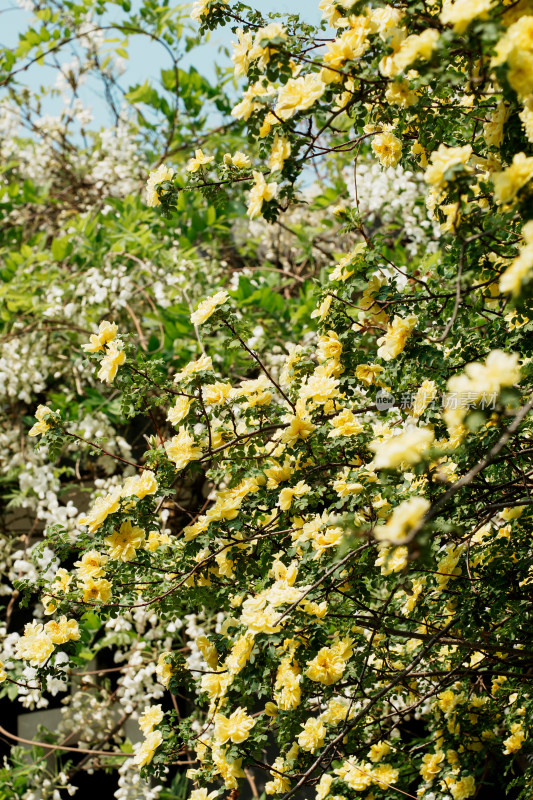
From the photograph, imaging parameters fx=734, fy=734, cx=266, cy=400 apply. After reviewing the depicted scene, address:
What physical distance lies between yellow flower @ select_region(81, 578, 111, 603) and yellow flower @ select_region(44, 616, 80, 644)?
0.20 ft

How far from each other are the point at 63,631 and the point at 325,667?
22.7 inches

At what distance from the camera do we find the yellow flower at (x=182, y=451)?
159cm

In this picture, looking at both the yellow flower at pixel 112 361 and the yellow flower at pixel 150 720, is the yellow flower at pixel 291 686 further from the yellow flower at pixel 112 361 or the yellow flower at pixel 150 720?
the yellow flower at pixel 112 361

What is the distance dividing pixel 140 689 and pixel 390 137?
6.87ft

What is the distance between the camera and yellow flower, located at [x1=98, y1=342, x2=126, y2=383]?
63.3 inches

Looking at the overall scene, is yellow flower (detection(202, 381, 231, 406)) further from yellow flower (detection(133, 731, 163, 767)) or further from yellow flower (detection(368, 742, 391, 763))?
yellow flower (detection(368, 742, 391, 763))

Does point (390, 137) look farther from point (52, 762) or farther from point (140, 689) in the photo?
point (52, 762)

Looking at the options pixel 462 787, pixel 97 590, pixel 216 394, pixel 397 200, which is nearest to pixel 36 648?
pixel 97 590

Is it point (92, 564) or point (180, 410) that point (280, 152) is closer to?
point (180, 410)

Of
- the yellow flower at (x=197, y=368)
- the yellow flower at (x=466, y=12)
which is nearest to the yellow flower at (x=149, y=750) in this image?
the yellow flower at (x=197, y=368)

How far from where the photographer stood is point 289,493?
5.12 ft

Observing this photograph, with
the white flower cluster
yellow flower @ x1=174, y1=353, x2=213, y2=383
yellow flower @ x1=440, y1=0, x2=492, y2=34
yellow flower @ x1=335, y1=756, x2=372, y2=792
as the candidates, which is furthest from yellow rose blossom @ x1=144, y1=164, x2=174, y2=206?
the white flower cluster

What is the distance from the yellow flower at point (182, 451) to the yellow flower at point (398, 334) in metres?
0.46

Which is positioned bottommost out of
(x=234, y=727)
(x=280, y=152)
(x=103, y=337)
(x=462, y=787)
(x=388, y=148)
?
(x=462, y=787)
